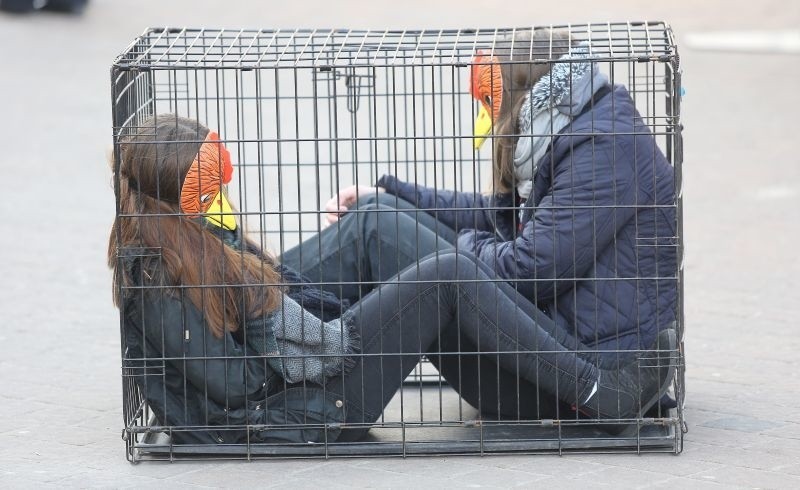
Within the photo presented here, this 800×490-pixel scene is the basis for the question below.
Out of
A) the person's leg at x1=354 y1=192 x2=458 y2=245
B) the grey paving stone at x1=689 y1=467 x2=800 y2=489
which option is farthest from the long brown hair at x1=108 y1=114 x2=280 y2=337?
the grey paving stone at x1=689 y1=467 x2=800 y2=489

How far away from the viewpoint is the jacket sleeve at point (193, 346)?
3.65 metres

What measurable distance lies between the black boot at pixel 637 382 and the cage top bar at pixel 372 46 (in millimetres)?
842

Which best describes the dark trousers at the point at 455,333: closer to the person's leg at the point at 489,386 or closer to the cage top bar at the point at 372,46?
the person's leg at the point at 489,386

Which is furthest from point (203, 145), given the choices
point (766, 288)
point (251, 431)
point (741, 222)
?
point (741, 222)

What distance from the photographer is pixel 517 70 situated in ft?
12.8

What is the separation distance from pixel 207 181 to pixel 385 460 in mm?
948

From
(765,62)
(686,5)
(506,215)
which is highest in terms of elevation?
(686,5)

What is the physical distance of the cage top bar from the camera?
3.65m

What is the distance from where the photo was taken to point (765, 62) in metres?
12.8

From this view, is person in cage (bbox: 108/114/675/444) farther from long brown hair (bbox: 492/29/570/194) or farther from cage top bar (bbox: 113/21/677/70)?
long brown hair (bbox: 492/29/570/194)

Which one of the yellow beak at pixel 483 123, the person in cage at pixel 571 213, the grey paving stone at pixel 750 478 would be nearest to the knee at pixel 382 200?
the person in cage at pixel 571 213

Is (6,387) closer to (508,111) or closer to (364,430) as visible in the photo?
(364,430)

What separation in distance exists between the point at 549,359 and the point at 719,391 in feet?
3.23

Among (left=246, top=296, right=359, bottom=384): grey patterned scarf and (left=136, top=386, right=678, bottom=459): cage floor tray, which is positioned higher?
(left=246, top=296, right=359, bottom=384): grey patterned scarf
